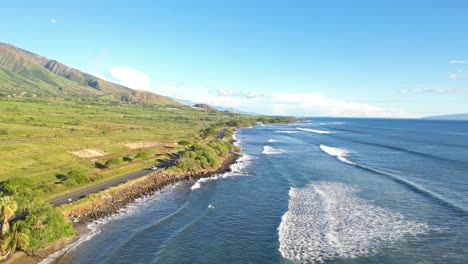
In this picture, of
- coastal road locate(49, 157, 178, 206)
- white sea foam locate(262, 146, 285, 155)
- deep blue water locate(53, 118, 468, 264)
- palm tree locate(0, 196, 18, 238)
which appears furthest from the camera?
white sea foam locate(262, 146, 285, 155)

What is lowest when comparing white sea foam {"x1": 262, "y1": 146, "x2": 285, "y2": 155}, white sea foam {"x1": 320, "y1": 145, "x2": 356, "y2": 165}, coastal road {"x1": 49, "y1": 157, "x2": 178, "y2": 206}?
coastal road {"x1": 49, "y1": 157, "x2": 178, "y2": 206}

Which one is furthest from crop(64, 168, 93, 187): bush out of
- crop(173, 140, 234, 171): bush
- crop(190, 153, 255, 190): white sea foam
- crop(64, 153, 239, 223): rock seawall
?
crop(173, 140, 234, 171): bush

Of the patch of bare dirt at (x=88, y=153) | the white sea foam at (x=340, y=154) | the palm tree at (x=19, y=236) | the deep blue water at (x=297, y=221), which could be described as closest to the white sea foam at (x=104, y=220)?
the deep blue water at (x=297, y=221)

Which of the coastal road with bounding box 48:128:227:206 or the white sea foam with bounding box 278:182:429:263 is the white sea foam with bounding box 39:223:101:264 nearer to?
the coastal road with bounding box 48:128:227:206

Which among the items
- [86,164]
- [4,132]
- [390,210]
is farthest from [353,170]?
[4,132]

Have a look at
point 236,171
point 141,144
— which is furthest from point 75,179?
point 141,144

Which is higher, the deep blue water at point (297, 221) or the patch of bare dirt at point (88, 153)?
the patch of bare dirt at point (88, 153)

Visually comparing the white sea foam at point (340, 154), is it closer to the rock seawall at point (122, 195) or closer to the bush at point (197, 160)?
the bush at point (197, 160)
